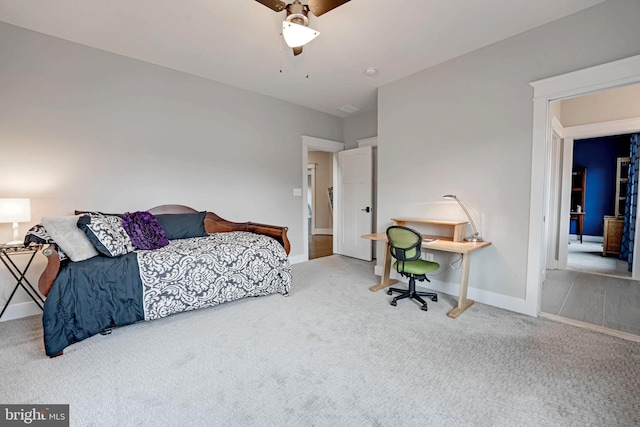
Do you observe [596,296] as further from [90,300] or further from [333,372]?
[90,300]

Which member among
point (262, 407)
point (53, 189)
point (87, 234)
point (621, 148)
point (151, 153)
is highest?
point (621, 148)

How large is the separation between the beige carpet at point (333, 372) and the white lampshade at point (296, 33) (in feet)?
7.52

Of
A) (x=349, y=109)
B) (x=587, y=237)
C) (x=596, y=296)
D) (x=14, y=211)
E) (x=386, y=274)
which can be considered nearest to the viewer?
(x=14, y=211)

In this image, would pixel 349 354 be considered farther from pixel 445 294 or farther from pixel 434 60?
pixel 434 60

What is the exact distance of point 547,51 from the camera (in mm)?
2488

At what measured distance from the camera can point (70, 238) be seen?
219cm

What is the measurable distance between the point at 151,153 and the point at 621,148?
350 inches

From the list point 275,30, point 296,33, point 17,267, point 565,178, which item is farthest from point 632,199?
point 17,267

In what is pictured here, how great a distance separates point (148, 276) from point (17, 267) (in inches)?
56.0

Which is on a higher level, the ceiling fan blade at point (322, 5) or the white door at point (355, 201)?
the ceiling fan blade at point (322, 5)

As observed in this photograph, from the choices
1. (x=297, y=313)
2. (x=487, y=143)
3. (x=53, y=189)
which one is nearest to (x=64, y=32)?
(x=53, y=189)

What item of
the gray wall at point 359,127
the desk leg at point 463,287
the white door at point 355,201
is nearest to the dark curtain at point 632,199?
the desk leg at point 463,287

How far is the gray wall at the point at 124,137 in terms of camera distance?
2.60 meters

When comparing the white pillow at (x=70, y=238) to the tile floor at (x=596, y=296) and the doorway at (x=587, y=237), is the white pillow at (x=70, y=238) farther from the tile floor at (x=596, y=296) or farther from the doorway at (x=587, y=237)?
the tile floor at (x=596, y=296)
